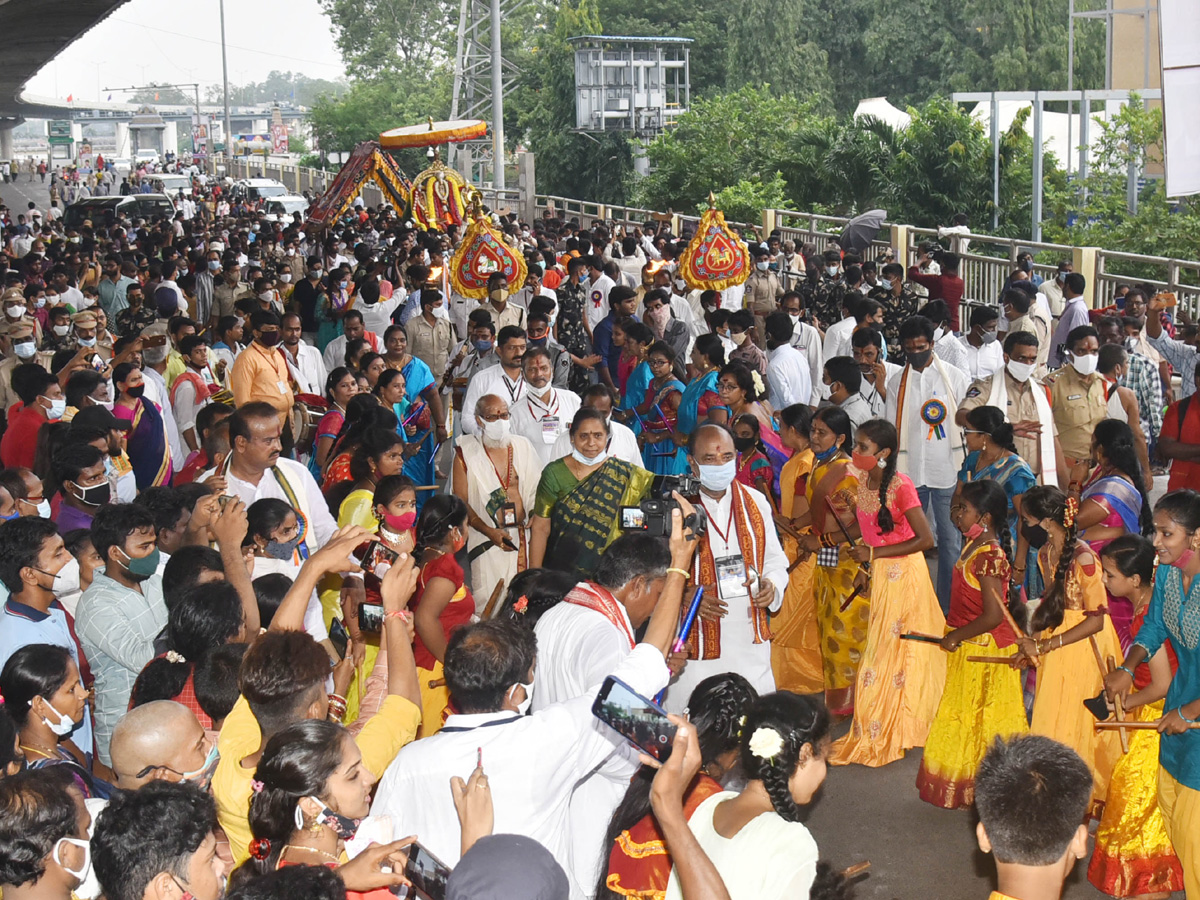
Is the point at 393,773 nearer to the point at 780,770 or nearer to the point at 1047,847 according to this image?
the point at 780,770

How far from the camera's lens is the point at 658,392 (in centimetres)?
830

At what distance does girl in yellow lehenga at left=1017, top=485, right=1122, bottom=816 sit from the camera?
5320 millimetres

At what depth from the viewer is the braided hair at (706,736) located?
3.50 metres

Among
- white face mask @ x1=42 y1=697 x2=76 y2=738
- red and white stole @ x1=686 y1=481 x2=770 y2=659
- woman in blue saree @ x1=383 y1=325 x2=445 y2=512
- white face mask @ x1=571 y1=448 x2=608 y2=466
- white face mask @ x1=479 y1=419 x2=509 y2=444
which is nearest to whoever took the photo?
white face mask @ x1=42 y1=697 x2=76 y2=738

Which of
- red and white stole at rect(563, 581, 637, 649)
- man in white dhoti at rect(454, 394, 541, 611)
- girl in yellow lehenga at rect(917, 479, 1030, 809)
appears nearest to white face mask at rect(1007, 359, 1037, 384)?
girl in yellow lehenga at rect(917, 479, 1030, 809)

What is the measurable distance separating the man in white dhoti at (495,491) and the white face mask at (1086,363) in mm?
3409

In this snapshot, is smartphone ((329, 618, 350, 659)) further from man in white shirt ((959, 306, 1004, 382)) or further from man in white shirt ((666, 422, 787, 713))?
man in white shirt ((959, 306, 1004, 382))

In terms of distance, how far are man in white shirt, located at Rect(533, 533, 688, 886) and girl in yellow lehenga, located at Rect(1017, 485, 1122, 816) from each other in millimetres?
1831

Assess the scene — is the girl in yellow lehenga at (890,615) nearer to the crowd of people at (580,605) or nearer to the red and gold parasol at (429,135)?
the crowd of people at (580,605)

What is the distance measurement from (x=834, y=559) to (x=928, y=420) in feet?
5.57

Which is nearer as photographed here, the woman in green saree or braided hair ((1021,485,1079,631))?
braided hair ((1021,485,1079,631))

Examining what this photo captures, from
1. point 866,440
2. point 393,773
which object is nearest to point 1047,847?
point 393,773

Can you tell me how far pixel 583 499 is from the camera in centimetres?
619

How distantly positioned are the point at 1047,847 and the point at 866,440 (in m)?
3.41
